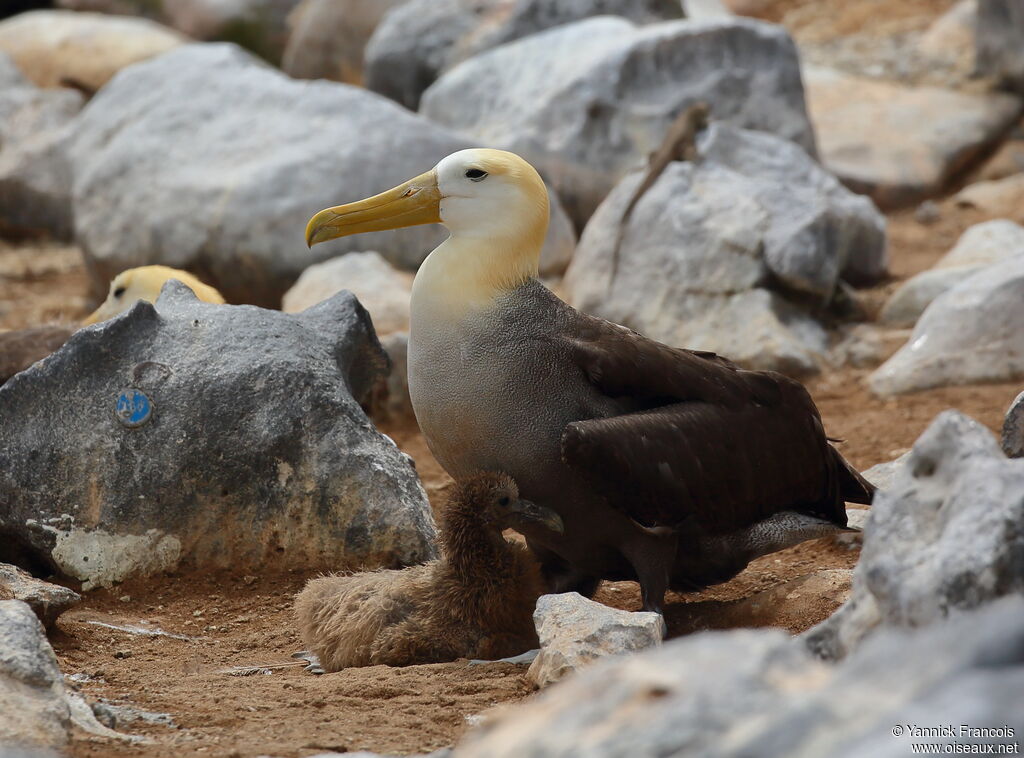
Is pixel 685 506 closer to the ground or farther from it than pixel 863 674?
closer to the ground

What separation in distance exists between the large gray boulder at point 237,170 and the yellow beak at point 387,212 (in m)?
5.01

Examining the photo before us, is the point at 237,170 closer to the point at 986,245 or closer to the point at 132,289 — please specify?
the point at 132,289

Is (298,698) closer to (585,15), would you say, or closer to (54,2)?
(585,15)

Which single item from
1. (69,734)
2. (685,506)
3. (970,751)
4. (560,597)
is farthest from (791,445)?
(970,751)

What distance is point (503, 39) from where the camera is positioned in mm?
15383

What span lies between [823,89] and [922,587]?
48.0ft

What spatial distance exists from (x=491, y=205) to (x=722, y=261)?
5.15m

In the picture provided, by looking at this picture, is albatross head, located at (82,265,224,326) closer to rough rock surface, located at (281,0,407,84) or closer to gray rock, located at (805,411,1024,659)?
gray rock, located at (805,411,1024,659)

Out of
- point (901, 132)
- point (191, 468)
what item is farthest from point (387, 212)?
point (901, 132)

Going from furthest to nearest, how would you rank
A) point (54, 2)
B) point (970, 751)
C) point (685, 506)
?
point (54, 2) < point (685, 506) < point (970, 751)

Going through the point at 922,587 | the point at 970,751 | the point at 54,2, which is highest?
the point at 970,751

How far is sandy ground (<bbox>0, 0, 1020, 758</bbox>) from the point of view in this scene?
13.0 feet

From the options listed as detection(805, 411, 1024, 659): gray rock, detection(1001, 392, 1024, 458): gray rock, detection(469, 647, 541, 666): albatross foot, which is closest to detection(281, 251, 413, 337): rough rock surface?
detection(469, 647, 541, 666): albatross foot

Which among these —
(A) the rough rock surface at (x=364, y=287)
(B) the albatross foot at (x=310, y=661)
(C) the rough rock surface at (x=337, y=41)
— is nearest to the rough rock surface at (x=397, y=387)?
(A) the rough rock surface at (x=364, y=287)
